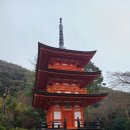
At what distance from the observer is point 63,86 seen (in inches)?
910

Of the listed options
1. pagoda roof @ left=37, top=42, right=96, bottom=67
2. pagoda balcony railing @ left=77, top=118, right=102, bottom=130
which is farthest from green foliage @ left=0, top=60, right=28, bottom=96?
pagoda balcony railing @ left=77, top=118, right=102, bottom=130

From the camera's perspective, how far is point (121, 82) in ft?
120

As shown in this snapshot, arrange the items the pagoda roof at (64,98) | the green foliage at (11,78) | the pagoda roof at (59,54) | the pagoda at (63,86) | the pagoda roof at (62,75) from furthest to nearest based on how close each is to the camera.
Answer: the green foliage at (11,78) < the pagoda roof at (59,54) < the pagoda roof at (62,75) < the pagoda at (63,86) < the pagoda roof at (64,98)

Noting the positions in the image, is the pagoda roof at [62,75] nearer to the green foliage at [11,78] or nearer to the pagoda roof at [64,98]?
the pagoda roof at [64,98]

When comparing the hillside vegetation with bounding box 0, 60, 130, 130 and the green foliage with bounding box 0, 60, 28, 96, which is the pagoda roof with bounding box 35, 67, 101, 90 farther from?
the green foliage with bounding box 0, 60, 28, 96

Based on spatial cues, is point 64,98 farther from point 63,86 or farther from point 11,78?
point 11,78

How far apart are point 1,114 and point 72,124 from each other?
16307 millimetres

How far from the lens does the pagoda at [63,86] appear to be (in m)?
20.8

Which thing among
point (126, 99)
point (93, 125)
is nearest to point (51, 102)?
point (93, 125)

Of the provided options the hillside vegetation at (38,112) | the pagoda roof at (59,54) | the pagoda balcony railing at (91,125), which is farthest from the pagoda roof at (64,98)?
the hillside vegetation at (38,112)

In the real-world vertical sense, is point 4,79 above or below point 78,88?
above

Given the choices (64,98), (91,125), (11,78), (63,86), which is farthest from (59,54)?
(11,78)

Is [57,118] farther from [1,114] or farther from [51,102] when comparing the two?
[1,114]

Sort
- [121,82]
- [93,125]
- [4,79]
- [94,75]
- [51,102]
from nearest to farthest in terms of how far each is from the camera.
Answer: [93,125] → [51,102] → [94,75] → [121,82] → [4,79]
